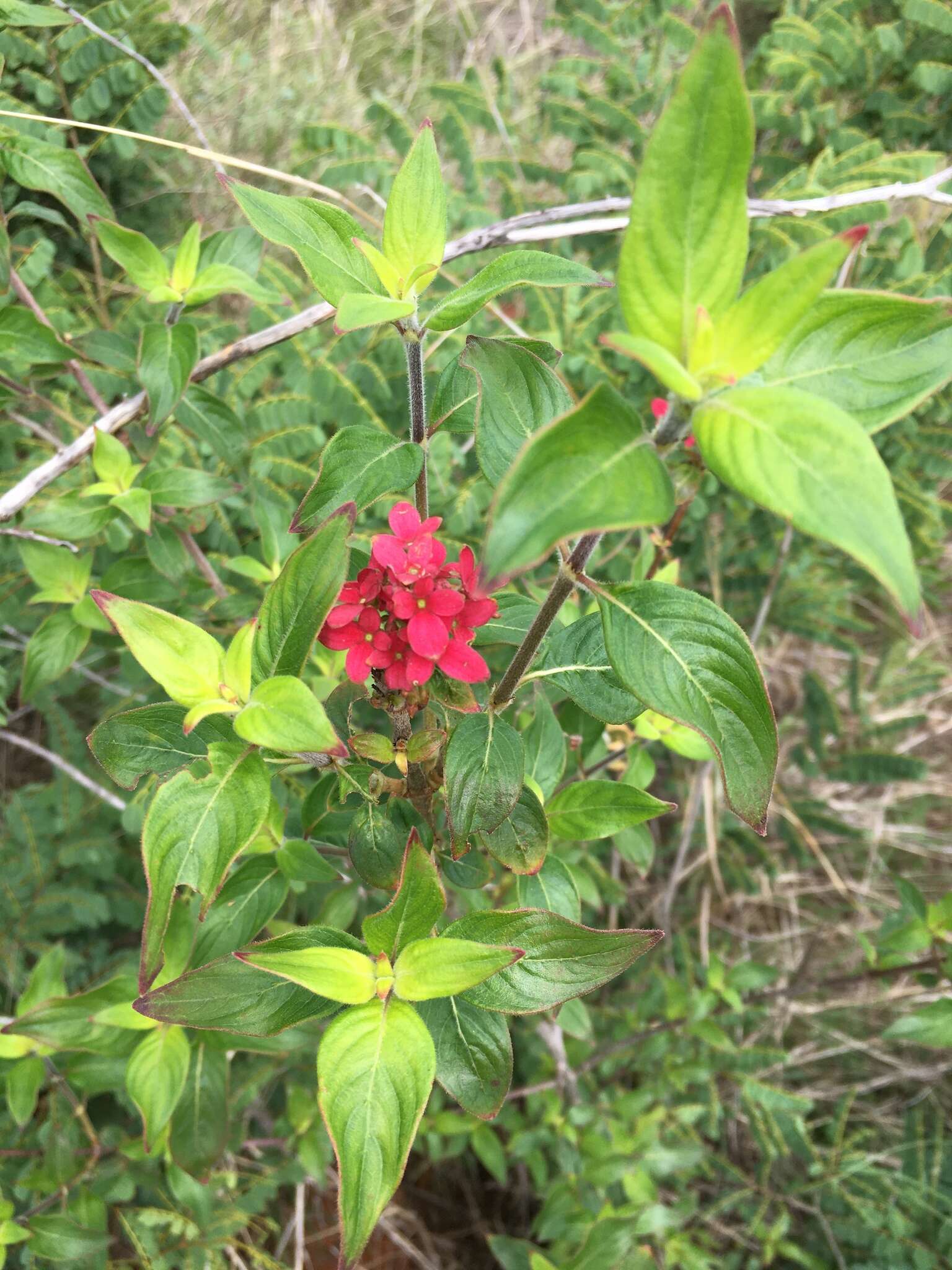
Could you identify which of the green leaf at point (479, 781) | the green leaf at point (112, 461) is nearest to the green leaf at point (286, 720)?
the green leaf at point (479, 781)

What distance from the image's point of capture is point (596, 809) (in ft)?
3.10

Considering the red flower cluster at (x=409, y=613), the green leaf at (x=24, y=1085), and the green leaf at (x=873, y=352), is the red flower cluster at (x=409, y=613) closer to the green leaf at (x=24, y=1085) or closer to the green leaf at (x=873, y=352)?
the green leaf at (x=873, y=352)

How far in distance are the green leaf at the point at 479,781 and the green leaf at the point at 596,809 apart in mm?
239

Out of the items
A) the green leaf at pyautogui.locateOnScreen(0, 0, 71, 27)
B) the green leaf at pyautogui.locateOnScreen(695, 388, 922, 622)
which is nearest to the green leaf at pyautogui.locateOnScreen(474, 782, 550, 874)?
the green leaf at pyautogui.locateOnScreen(695, 388, 922, 622)

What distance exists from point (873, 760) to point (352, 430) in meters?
2.02

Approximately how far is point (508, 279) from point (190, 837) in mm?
507

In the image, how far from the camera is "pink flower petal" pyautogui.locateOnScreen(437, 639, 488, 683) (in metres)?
0.68

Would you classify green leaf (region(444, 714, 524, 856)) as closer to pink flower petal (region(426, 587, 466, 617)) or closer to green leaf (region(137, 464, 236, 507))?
pink flower petal (region(426, 587, 466, 617))

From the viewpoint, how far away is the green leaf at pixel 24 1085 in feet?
3.70

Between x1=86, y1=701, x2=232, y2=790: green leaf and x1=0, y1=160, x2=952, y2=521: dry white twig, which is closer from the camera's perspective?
x1=86, y1=701, x2=232, y2=790: green leaf

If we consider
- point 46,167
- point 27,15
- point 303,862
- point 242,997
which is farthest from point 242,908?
point 27,15

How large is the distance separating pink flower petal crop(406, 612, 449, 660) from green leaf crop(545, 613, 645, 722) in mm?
147

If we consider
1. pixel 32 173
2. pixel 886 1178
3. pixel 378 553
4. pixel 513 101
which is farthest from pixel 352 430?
pixel 513 101

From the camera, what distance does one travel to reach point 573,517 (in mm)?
430
